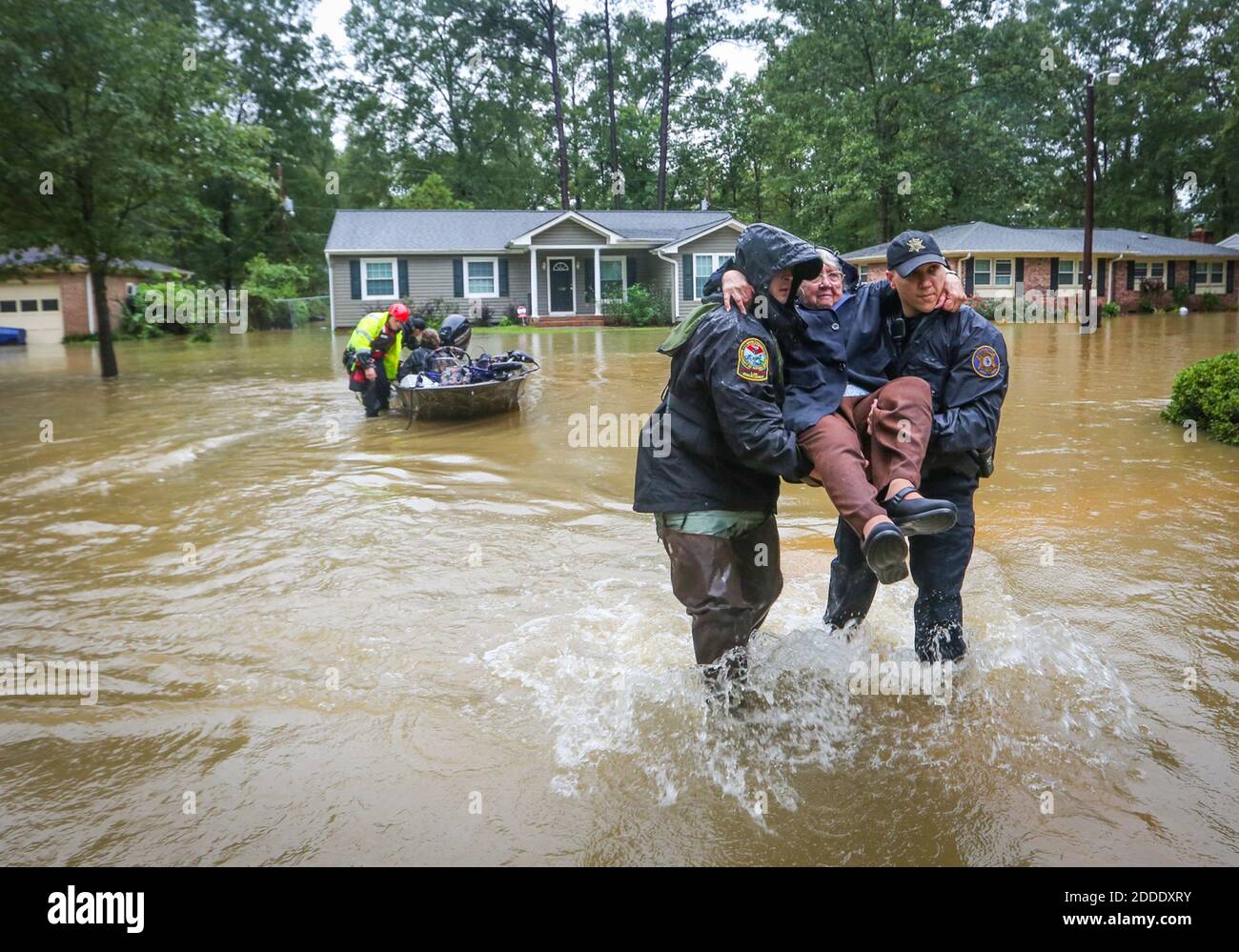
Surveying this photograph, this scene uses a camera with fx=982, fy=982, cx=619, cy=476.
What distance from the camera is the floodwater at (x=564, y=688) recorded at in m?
3.52

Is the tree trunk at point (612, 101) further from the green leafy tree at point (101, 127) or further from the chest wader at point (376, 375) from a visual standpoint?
the chest wader at point (376, 375)

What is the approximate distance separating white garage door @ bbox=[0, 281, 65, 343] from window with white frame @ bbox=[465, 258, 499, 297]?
13.8 meters

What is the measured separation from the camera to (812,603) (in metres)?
5.79

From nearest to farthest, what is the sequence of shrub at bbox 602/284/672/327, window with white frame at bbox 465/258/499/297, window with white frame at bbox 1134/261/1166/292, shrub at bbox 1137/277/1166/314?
shrub at bbox 602/284/672/327, window with white frame at bbox 465/258/499/297, shrub at bbox 1137/277/1166/314, window with white frame at bbox 1134/261/1166/292

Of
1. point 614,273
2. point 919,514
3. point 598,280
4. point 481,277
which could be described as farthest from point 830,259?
point 614,273

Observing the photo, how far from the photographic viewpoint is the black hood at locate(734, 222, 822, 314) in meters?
3.50

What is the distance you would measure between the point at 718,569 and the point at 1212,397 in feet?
29.5

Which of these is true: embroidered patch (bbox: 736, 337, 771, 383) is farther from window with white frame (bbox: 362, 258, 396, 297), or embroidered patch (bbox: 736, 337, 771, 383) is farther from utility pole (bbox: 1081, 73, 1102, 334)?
window with white frame (bbox: 362, 258, 396, 297)

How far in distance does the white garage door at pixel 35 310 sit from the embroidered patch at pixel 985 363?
35906mm

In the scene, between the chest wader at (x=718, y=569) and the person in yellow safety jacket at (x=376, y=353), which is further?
the person in yellow safety jacket at (x=376, y=353)

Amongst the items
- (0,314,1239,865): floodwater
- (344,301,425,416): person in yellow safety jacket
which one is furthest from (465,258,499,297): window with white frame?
(0,314,1239,865): floodwater

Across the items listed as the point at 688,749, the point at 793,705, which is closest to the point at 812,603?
the point at 793,705

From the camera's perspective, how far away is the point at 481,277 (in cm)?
3375

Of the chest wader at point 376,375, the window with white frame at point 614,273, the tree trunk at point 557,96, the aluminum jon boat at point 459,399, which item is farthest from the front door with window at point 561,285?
the aluminum jon boat at point 459,399
